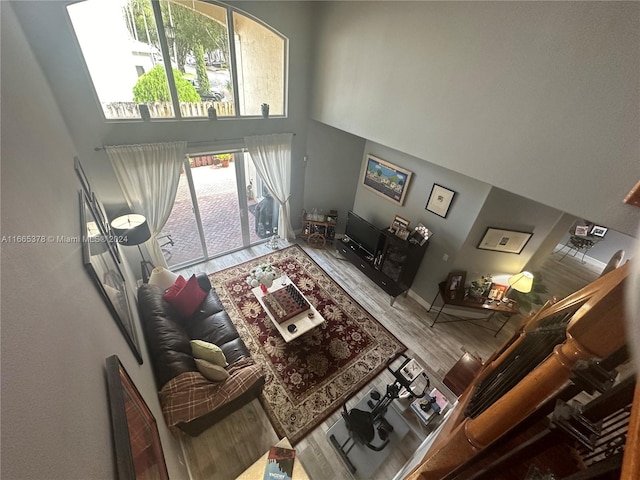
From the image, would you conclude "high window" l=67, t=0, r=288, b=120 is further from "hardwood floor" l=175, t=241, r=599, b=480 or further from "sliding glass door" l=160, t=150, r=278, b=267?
"hardwood floor" l=175, t=241, r=599, b=480

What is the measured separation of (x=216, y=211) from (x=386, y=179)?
3.75 metres

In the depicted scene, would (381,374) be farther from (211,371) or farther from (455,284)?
(211,371)

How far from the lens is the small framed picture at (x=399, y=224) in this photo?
13.6 feet

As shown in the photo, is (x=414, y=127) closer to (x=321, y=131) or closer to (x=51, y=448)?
(x=321, y=131)

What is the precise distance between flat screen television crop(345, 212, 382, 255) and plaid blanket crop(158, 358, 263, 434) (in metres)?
2.82

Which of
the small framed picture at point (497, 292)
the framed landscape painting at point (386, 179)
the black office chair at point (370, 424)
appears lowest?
the black office chair at point (370, 424)

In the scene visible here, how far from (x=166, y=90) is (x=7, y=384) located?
3948mm

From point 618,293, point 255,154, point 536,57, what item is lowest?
point 255,154

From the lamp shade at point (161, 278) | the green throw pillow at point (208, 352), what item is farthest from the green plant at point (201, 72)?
the green throw pillow at point (208, 352)

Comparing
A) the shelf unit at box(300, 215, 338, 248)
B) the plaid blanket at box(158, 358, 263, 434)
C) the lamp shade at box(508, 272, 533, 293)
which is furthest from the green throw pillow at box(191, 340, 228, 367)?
the lamp shade at box(508, 272, 533, 293)

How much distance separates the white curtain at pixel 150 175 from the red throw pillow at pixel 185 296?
1.05 m

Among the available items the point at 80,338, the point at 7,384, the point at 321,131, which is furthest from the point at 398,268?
the point at 7,384

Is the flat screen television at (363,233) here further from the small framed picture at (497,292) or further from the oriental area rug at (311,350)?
the small framed picture at (497,292)

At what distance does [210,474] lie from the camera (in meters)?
2.47
